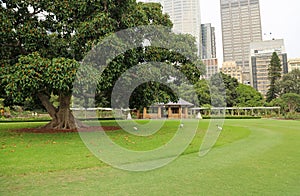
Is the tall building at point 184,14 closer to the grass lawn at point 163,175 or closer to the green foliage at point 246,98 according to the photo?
the grass lawn at point 163,175

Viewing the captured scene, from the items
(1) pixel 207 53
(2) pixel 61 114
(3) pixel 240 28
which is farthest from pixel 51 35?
(3) pixel 240 28

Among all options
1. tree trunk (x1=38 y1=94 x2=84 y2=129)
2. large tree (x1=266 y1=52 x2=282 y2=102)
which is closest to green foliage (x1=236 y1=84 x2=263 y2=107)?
large tree (x1=266 y1=52 x2=282 y2=102)

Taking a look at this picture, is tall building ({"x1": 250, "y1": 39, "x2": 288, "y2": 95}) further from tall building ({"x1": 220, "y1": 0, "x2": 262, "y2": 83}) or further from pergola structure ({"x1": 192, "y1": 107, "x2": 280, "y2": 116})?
pergola structure ({"x1": 192, "y1": 107, "x2": 280, "y2": 116})

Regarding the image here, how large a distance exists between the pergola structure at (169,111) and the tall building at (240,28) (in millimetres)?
Answer: 116180

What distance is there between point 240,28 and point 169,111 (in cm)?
12844

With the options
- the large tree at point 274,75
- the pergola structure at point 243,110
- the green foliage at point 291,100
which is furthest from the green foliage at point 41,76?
the large tree at point 274,75

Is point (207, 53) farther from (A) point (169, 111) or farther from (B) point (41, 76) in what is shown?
(A) point (169, 111)

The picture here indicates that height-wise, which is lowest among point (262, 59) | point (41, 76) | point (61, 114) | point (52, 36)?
point (61, 114)

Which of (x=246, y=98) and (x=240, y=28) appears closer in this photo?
(x=246, y=98)

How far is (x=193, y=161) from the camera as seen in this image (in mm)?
6168

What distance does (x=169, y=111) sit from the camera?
119 feet

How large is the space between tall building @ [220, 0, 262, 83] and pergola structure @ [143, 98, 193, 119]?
381ft

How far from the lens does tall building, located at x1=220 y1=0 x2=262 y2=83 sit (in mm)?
145875

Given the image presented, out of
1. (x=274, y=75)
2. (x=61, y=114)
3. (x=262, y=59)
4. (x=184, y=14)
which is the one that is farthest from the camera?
(x=262, y=59)
